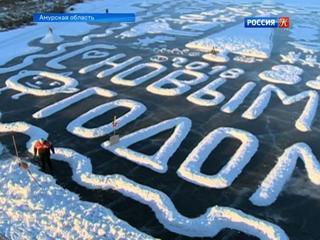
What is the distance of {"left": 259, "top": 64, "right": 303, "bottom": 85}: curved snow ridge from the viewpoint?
74.0ft

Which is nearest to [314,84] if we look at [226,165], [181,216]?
[226,165]

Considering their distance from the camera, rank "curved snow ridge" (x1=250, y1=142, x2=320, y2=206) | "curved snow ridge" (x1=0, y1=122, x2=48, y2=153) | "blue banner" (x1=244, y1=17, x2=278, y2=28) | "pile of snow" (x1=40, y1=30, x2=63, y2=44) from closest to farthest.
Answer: "curved snow ridge" (x1=250, y1=142, x2=320, y2=206)
"curved snow ridge" (x1=0, y1=122, x2=48, y2=153)
"pile of snow" (x1=40, y1=30, x2=63, y2=44)
"blue banner" (x1=244, y1=17, x2=278, y2=28)

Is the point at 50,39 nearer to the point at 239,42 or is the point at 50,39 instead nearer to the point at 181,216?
the point at 239,42

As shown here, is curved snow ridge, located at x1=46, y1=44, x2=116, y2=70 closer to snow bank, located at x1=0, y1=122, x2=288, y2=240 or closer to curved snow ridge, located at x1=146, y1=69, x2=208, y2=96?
curved snow ridge, located at x1=146, y1=69, x2=208, y2=96

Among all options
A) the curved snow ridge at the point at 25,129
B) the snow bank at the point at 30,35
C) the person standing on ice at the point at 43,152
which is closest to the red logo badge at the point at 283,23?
the snow bank at the point at 30,35

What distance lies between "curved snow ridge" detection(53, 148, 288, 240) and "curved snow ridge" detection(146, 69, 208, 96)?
25.2 feet

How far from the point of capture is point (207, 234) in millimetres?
11836

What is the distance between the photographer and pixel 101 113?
1856 cm

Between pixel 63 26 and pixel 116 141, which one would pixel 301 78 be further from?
pixel 63 26

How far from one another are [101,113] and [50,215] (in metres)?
7.21

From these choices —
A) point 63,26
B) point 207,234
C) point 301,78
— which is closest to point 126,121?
point 207,234

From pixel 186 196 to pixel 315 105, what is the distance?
960 cm

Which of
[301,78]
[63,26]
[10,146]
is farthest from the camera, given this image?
[63,26]

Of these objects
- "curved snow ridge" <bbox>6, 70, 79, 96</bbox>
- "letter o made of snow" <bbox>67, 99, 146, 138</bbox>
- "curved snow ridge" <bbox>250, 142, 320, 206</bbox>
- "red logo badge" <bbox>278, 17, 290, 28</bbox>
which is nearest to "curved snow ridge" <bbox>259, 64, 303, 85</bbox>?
"curved snow ridge" <bbox>250, 142, 320, 206</bbox>
